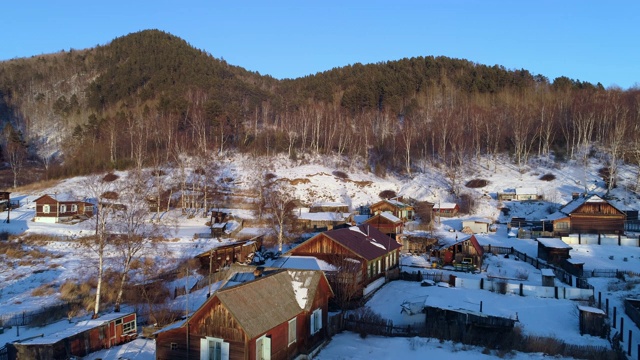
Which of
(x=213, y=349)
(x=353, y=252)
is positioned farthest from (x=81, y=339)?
(x=353, y=252)

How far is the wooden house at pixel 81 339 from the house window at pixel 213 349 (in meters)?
6.62

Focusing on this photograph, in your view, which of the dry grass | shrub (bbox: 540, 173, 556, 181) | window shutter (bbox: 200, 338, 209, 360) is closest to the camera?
window shutter (bbox: 200, 338, 209, 360)

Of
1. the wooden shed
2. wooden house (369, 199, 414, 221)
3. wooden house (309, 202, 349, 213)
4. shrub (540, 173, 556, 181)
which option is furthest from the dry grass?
shrub (540, 173, 556, 181)

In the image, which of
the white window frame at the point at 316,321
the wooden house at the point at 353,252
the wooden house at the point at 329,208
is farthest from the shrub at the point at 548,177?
the white window frame at the point at 316,321

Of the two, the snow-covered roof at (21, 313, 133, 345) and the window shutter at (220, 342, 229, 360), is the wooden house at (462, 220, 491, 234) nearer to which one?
the snow-covered roof at (21, 313, 133, 345)

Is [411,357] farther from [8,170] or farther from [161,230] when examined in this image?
[8,170]

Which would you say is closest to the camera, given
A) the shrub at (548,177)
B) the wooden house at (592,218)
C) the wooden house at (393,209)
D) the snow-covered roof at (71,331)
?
the snow-covered roof at (71,331)

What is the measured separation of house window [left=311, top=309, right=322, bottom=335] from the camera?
18266 mm

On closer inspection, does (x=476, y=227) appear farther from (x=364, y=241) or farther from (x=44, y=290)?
(x=44, y=290)

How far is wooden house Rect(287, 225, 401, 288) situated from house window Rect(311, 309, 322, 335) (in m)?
4.99

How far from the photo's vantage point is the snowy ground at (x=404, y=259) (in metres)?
19.8

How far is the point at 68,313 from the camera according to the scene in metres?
24.3

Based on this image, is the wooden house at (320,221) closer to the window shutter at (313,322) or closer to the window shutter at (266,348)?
the window shutter at (313,322)

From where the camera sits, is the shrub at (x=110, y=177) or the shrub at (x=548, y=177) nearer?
the shrub at (x=110, y=177)
